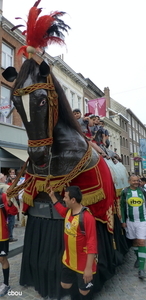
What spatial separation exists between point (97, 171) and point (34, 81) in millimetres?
1482

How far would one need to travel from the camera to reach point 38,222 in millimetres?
3449

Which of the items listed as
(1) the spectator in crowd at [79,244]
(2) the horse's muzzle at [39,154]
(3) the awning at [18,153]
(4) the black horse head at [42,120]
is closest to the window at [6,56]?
(3) the awning at [18,153]

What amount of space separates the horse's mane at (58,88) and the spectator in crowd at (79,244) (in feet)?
3.73

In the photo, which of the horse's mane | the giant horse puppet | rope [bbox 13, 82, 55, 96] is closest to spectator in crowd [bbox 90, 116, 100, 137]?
the giant horse puppet

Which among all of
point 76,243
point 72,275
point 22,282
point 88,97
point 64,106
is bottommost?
point 22,282

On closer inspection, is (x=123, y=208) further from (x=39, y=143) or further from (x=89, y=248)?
(x=39, y=143)

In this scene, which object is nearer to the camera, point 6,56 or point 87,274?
point 87,274

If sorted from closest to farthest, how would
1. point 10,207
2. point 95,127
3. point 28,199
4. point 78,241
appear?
1. point 78,241
2. point 10,207
3. point 28,199
4. point 95,127

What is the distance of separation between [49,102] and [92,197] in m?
1.37

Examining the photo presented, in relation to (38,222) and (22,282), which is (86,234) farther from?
(22,282)

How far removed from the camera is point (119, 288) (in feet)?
11.4

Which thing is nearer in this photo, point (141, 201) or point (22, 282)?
point (22, 282)

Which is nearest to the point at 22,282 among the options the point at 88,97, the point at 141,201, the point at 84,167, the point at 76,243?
Answer: the point at 76,243

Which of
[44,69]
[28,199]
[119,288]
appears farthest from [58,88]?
[119,288]
